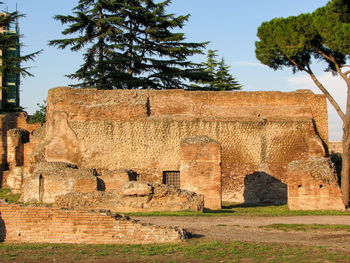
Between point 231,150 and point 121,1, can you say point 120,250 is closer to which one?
point 231,150

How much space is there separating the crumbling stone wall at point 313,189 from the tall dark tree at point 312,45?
1.20 m

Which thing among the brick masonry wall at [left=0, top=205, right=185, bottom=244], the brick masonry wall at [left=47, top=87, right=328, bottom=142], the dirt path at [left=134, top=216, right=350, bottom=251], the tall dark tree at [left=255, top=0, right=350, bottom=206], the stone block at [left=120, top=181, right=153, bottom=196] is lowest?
the dirt path at [left=134, top=216, right=350, bottom=251]

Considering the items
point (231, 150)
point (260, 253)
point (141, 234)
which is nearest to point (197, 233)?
point (141, 234)

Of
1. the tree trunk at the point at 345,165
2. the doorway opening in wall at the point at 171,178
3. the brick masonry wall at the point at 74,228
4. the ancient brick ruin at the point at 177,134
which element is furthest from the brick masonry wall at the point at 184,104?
the brick masonry wall at the point at 74,228

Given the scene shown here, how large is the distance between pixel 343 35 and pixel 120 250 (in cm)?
973

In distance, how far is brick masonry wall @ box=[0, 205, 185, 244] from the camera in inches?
311

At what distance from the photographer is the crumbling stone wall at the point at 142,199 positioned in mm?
12023

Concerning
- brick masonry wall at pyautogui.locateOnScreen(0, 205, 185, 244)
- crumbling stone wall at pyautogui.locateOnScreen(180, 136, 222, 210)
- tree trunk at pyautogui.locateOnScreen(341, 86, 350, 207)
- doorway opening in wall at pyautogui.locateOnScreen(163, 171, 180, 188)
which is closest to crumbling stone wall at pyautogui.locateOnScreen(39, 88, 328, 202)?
doorway opening in wall at pyautogui.locateOnScreen(163, 171, 180, 188)

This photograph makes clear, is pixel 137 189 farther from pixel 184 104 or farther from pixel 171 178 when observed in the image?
pixel 184 104

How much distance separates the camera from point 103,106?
60.1 ft

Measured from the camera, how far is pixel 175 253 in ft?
23.2

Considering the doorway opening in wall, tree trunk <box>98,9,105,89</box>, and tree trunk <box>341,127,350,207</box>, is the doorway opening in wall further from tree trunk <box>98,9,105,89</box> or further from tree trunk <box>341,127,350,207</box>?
tree trunk <box>98,9,105,89</box>

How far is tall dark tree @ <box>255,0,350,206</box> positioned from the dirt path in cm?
402

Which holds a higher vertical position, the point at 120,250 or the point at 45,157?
the point at 45,157
